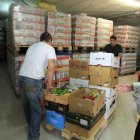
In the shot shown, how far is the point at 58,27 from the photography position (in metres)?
4.50

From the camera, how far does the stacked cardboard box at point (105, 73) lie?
9.38 ft

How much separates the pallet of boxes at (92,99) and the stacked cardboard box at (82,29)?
2156 mm

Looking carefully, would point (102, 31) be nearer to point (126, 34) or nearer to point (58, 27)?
point (126, 34)

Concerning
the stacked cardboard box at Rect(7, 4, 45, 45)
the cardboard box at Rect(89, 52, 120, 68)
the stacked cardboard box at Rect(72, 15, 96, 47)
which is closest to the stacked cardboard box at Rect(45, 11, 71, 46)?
the stacked cardboard box at Rect(7, 4, 45, 45)

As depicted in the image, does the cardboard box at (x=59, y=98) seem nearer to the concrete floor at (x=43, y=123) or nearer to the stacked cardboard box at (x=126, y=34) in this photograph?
the concrete floor at (x=43, y=123)

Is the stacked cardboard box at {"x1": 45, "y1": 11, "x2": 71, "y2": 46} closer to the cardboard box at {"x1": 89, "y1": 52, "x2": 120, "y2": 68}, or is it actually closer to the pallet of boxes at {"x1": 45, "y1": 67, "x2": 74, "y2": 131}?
the cardboard box at {"x1": 89, "y1": 52, "x2": 120, "y2": 68}

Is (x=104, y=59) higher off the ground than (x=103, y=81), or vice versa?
(x=104, y=59)

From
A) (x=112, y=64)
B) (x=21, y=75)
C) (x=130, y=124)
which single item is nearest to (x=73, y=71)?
(x=112, y=64)

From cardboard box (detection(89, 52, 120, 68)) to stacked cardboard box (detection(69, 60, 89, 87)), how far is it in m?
0.18

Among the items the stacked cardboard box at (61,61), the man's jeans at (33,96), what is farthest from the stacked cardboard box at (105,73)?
the stacked cardboard box at (61,61)

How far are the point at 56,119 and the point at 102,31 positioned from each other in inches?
190

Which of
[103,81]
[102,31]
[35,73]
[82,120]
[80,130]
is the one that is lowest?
[80,130]

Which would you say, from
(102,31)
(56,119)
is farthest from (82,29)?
(56,119)

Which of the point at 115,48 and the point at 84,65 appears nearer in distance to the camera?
the point at 84,65
